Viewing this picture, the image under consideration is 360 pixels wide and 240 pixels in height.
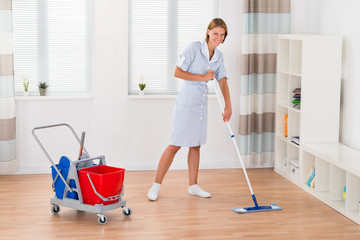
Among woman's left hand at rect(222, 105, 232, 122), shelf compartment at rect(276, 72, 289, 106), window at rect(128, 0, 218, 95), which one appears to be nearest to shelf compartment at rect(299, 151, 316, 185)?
shelf compartment at rect(276, 72, 289, 106)

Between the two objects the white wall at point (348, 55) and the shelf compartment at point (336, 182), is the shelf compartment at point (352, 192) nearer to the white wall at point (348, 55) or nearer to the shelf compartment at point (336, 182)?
the shelf compartment at point (336, 182)

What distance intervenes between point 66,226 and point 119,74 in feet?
6.18

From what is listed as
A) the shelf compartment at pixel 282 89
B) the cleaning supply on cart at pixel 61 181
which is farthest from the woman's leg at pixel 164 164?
the shelf compartment at pixel 282 89

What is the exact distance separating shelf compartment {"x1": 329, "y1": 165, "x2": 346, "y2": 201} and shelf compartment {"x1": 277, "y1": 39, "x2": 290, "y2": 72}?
51.8 inches

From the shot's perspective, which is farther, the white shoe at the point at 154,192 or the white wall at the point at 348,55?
the white wall at the point at 348,55

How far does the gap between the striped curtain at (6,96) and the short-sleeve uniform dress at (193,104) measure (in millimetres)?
1601

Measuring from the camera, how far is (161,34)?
5.29 metres

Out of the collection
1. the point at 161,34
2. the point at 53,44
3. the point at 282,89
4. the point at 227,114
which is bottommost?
the point at 227,114

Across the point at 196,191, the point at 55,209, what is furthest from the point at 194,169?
the point at 55,209

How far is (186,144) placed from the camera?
169 inches

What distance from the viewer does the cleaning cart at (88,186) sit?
367 centimetres

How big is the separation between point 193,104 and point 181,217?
0.88m

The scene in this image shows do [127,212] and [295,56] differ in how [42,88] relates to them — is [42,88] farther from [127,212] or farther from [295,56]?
[295,56]

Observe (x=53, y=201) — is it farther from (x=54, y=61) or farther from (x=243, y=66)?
(x=243, y=66)
